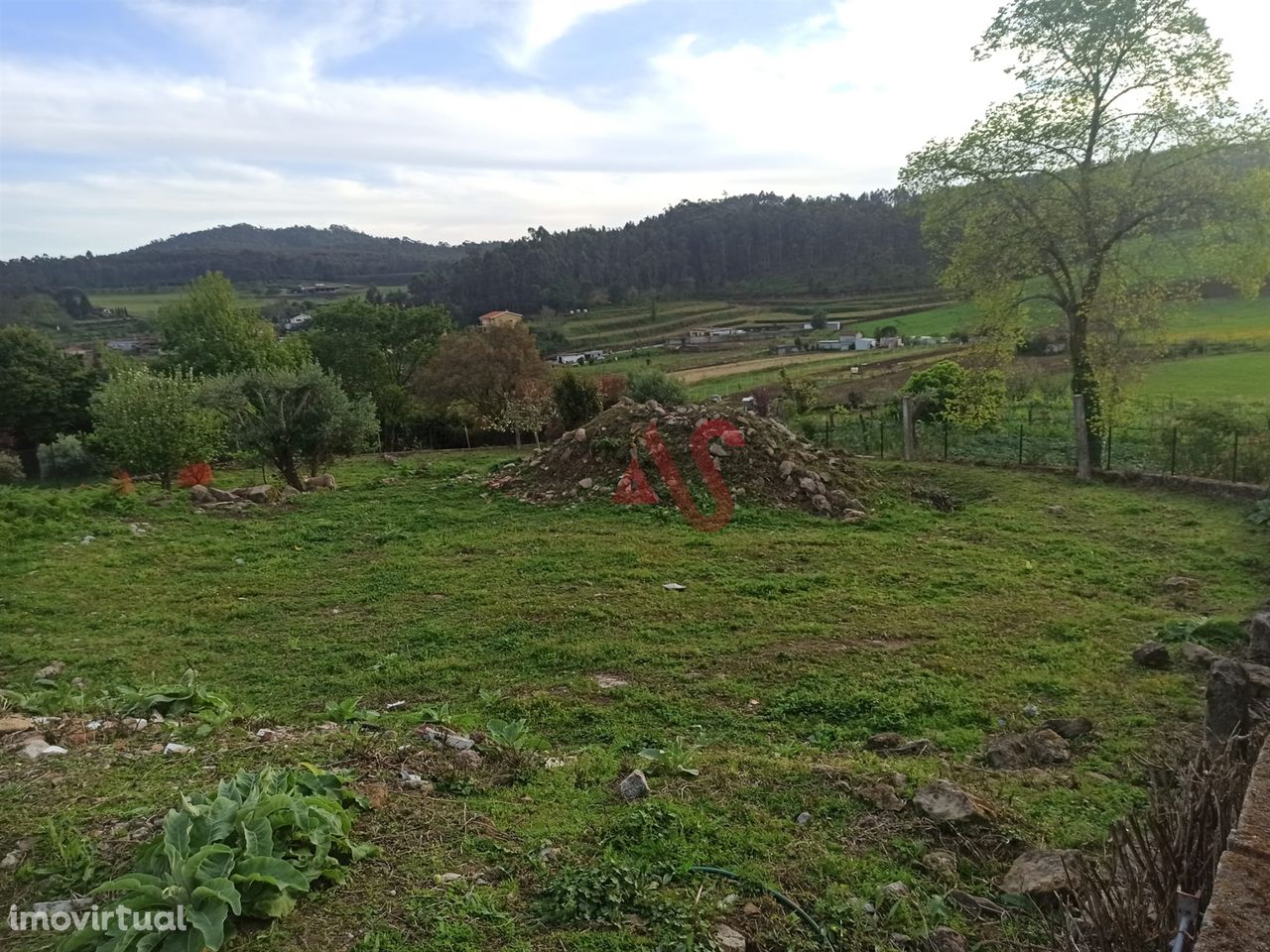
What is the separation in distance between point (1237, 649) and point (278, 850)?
699 cm

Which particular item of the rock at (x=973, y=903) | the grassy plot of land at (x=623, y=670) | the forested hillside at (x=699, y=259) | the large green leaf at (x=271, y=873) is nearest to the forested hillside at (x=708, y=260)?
the forested hillside at (x=699, y=259)

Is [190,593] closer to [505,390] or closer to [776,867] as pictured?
[776,867]

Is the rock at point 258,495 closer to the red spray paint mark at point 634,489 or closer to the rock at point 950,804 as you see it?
the red spray paint mark at point 634,489

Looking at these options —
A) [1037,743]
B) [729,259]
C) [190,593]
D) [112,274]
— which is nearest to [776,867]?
[1037,743]

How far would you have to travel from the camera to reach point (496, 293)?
7362 centimetres

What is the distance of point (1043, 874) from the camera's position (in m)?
2.95

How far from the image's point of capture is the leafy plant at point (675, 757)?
13.3 ft

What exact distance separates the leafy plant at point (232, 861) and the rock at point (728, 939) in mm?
1393

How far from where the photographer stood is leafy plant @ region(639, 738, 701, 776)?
4.04m

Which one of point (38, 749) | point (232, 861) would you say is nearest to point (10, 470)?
point (38, 749)

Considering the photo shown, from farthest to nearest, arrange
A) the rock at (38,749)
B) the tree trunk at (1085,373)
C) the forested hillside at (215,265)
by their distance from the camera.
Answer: the forested hillside at (215,265), the tree trunk at (1085,373), the rock at (38,749)

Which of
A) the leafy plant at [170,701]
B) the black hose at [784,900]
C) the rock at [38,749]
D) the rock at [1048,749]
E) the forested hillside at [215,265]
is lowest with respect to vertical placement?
the rock at [1048,749]

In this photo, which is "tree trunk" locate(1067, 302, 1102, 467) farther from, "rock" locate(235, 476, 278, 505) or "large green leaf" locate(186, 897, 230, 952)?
"rock" locate(235, 476, 278, 505)

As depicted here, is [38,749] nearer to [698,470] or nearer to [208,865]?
[208,865]
